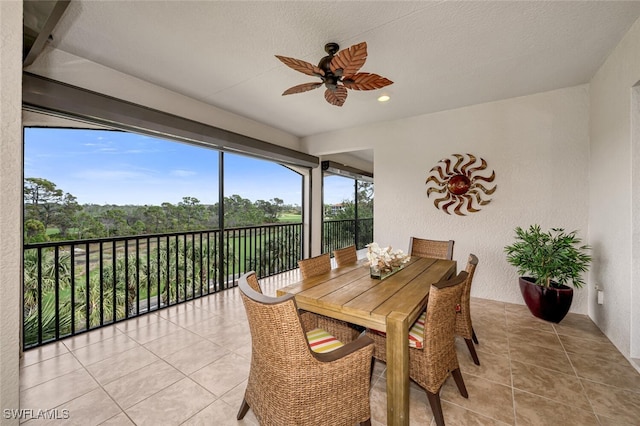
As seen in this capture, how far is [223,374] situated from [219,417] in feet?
1.37

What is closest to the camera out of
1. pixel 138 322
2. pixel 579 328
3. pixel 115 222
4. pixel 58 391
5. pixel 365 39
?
pixel 58 391

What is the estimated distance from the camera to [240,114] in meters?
3.87

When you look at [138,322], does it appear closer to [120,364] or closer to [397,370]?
[120,364]

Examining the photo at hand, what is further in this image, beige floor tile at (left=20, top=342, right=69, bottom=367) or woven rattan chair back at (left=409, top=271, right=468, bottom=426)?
beige floor tile at (left=20, top=342, right=69, bottom=367)

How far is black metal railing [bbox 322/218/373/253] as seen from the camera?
6.02 m

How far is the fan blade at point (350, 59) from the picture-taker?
1611 millimetres

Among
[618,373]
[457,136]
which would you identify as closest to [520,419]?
[618,373]

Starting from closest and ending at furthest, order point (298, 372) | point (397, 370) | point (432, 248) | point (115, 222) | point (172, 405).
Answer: point (298, 372) < point (397, 370) < point (172, 405) < point (115, 222) < point (432, 248)

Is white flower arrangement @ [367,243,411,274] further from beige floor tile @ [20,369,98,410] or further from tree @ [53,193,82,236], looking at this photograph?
tree @ [53,193,82,236]

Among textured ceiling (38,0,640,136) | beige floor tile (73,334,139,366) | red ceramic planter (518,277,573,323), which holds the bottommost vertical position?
beige floor tile (73,334,139,366)

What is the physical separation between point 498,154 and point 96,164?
4.95 metres

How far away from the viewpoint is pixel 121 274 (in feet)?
9.80
